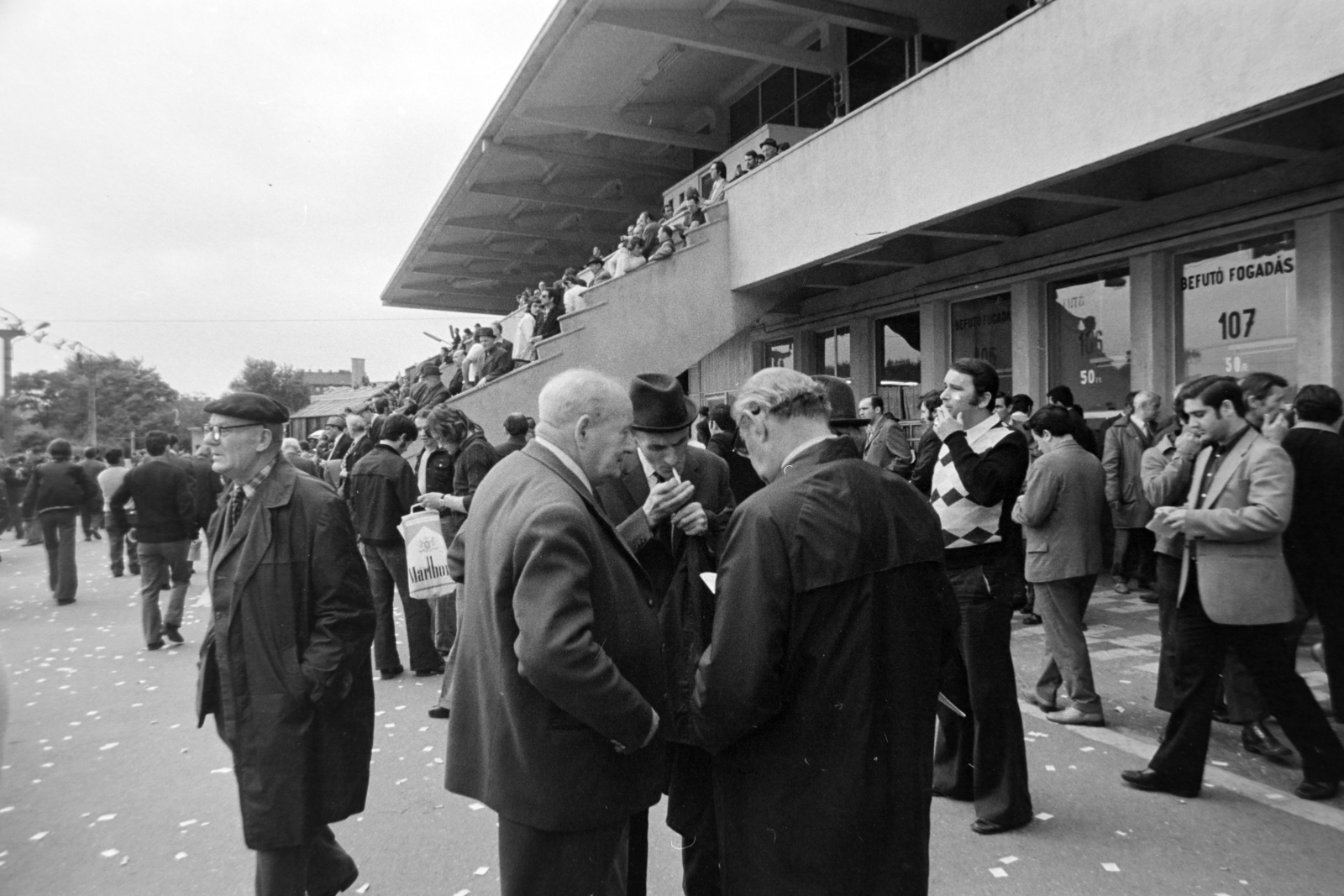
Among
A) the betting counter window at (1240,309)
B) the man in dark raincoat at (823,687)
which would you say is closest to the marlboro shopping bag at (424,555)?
the man in dark raincoat at (823,687)

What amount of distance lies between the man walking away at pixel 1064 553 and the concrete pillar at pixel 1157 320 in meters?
4.91

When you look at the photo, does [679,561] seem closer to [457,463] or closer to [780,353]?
[457,463]

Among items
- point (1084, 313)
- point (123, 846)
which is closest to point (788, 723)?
point (123, 846)

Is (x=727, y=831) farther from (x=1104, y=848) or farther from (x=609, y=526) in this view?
(x=1104, y=848)

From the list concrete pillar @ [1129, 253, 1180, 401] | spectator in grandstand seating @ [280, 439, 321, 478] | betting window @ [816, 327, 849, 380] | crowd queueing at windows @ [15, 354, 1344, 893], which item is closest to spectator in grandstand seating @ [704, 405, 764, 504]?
crowd queueing at windows @ [15, 354, 1344, 893]

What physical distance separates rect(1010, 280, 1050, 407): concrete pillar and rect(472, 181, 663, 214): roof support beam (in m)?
15.4

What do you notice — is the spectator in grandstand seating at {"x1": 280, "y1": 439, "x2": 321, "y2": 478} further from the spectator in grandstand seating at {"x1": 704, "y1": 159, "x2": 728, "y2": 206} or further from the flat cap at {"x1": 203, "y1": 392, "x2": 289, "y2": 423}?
the spectator in grandstand seating at {"x1": 704, "y1": 159, "x2": 728, "y2": 206}

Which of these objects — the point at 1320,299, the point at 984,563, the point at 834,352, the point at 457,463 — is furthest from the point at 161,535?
the point at 834,352

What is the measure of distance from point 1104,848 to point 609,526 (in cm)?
294

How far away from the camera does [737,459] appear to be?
648 centimetres

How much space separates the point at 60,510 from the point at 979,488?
39.9ft

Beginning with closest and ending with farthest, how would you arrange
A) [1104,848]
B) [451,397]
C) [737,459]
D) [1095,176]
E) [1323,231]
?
[1104,848] < [737,459] < [1323,231] < [1095,176] < [451,397]

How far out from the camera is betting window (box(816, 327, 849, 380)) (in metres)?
16.2

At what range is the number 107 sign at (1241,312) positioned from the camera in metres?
8.89
